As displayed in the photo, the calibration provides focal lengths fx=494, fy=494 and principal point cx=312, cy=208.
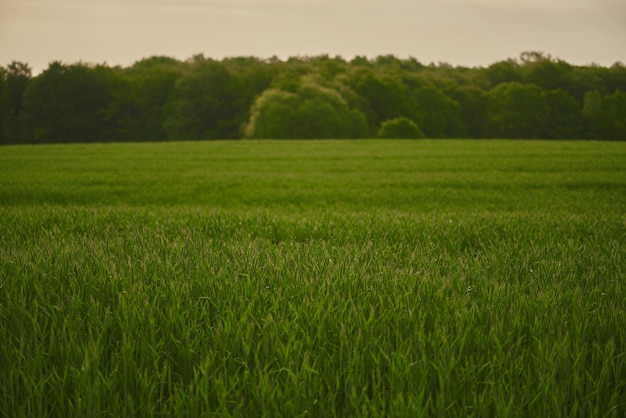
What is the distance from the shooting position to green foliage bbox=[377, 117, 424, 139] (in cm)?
6825

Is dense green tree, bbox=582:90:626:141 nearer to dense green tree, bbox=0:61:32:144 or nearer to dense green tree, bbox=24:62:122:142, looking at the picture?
dense green tree, bbox=24:62:122:142

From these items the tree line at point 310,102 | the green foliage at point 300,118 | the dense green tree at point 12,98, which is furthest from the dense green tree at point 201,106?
the dense green tree at point 12,98

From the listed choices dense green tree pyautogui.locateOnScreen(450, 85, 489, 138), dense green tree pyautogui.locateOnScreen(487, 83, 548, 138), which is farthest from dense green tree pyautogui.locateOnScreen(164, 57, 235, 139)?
dense green tree pyautogui.locateOnScreen(487, 83, 548, 138)

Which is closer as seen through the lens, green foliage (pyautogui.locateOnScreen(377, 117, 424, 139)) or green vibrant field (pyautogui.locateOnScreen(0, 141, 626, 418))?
→ green vibrant field (pyautogui.locateOnScreen(0, 141, 626, 418))

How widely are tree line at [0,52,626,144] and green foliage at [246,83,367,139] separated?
0.48ft

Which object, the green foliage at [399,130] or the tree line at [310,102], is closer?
the tree line at [310,102]

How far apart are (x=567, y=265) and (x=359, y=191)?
496 inches

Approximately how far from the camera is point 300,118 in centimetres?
6350

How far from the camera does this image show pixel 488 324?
8.88 feet

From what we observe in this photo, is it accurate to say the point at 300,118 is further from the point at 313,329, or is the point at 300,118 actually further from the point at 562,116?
the point at 313,329

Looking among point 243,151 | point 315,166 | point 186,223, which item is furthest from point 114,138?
point 186,223

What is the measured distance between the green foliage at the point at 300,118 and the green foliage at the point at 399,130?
3.20m

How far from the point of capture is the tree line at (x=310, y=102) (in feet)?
220

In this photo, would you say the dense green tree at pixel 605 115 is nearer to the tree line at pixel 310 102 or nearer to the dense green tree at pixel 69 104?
the tree line at pixel 310 102
